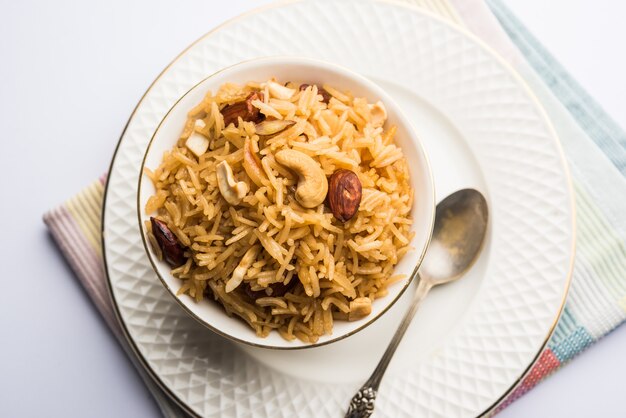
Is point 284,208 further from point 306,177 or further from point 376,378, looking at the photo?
point 376,378

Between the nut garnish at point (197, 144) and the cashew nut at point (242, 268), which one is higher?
the nut garnish at point (197, 144)

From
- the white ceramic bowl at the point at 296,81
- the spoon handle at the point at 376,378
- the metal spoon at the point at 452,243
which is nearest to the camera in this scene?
the white ceramic bowl at the point at 296,81

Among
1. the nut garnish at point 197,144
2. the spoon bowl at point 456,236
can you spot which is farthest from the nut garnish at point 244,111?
the spoon bowl at point 456,236

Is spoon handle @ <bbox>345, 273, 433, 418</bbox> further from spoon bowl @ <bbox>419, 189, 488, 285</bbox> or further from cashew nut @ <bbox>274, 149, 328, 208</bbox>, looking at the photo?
cashew nut @ <bbox>274, 149, 328, 208</bbox>

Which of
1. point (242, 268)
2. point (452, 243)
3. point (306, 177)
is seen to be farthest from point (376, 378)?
point (306, 177)

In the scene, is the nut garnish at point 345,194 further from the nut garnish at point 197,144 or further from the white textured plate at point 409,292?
the white textured plate at point 409,292
